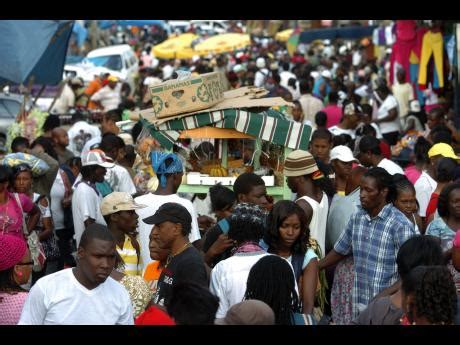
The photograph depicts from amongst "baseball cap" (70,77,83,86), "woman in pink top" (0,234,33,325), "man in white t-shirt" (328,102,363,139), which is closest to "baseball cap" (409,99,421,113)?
"man in white t-shirt" (328,102,363,139)

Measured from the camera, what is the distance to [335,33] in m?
Answer: 32.7

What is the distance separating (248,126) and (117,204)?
228 centimetres

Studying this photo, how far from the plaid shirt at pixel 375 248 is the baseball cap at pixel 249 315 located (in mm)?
2262

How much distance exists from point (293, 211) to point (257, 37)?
41.6 meters

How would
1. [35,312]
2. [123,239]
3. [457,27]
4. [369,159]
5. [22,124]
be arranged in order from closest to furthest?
[35,312]
[123,239]
[369,159]
[22,124]
[457,27]

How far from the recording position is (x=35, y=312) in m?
5.64

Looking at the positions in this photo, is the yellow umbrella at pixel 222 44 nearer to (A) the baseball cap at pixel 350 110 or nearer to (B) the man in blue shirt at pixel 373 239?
(A) the baseball cap at pixel 350 110

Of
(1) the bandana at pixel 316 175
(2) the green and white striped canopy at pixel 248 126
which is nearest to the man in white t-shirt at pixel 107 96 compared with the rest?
(2) the green and white striped canopy at pixel 248 126

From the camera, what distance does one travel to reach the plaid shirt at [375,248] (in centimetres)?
727

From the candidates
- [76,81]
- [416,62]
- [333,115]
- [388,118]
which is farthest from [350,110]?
[76,81]

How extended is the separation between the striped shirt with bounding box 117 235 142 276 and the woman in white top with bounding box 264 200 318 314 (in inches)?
52.3
